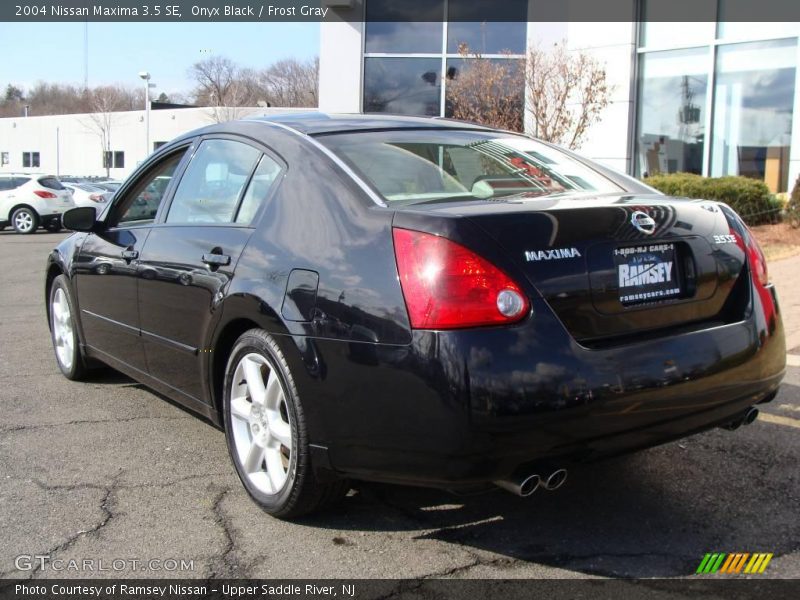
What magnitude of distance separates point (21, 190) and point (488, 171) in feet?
72.1

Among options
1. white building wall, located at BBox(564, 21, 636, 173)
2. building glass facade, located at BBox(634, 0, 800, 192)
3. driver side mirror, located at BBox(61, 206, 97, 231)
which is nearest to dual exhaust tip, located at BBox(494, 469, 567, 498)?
driver side mirror, located at BBox(61, 206, 97, 231)

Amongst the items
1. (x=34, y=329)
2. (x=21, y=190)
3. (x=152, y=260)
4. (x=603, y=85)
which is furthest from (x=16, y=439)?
(x=21, y=190)

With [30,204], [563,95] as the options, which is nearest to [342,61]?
[563,95]

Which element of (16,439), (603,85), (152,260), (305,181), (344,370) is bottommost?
(16,439)

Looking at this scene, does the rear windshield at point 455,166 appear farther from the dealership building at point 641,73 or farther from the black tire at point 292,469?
the dealership building at point 641,73

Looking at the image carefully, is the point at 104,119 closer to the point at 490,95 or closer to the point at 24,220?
the point at 24,220

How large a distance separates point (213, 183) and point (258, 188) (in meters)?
0.49

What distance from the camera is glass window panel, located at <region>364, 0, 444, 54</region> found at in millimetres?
19125

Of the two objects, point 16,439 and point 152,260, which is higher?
point 152,260

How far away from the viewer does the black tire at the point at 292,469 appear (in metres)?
3.04

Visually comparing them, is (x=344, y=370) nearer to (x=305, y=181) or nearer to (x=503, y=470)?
(x=503, y=470)

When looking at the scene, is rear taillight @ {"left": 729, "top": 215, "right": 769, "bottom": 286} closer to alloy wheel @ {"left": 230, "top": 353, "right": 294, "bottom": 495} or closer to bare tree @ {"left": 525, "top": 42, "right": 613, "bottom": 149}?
alloy wheel @ {"left": 230, "top": 353, "right": 294, "bottom": 495}

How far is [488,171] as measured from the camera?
142 inches

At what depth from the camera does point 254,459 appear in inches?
135
